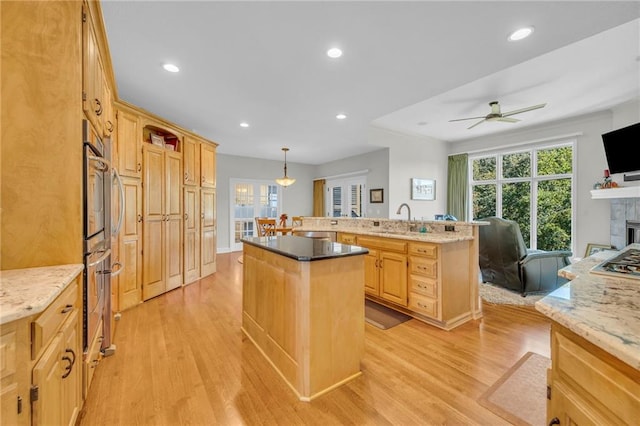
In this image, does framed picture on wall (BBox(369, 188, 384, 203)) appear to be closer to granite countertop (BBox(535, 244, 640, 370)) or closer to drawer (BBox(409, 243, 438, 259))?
drawer (BBox(409, 243, 438, 259))

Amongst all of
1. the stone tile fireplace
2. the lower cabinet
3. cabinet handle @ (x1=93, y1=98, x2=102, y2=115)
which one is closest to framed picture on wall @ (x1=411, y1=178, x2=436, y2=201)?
the stone tile fireplace

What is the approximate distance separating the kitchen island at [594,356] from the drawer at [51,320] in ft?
5.53

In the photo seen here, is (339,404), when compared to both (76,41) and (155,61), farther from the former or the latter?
(155,61)

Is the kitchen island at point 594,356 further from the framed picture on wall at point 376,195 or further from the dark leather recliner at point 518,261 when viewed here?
the framed picture on wall at point 376,195

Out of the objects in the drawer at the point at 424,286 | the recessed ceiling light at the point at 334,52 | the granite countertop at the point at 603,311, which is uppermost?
the recessed ceiling light at the point at 334,52

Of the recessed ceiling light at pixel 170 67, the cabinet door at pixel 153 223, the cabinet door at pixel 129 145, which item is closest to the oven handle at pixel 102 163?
the cabinet door at pixel 129 145

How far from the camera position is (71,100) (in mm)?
1364

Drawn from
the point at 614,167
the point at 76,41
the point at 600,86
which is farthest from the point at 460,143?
the point at 76,41

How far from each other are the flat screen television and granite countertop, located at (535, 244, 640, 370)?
1.80m

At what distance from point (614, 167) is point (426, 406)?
2.74 meters

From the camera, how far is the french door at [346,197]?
741 cm

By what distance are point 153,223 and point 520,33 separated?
14.7 ft

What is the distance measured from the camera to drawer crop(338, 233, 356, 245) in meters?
3.68

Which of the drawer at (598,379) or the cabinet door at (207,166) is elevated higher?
→ the cabinet door at (207,166)
